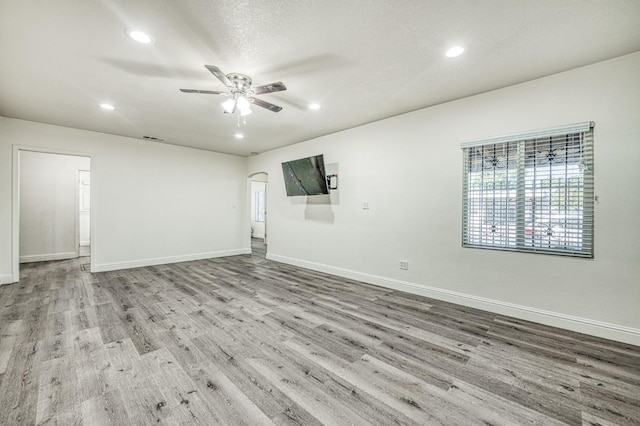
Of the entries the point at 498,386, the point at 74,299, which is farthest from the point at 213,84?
the point at 498,386

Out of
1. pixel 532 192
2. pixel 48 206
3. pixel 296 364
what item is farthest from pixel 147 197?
pixel 532 192

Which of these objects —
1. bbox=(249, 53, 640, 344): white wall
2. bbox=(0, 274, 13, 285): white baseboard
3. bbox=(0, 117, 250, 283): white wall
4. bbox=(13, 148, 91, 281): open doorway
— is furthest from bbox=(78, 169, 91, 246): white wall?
bbox=(249, 53, 640, 344): white wall

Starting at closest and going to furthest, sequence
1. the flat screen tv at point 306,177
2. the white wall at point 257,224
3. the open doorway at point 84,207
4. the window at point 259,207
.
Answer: the flat screen tv at point 306,177
the open doorway at point 84,207
the white wall at point 257,224
the window at point 259,207

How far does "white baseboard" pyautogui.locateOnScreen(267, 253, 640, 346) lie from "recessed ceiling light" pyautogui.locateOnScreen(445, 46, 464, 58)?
2.81 metres

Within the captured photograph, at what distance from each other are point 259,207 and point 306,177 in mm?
6381

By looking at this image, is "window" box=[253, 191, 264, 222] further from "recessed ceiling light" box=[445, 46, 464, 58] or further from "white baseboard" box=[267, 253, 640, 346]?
"recessed ceiling light" box=[445, 46, 464, 58]

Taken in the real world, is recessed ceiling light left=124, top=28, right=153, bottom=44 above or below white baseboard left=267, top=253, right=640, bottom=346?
above

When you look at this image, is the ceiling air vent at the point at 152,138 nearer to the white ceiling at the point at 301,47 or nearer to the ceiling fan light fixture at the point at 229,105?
the white ceiling at the point at 301,47

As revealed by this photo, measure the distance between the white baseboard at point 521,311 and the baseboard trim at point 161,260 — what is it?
3.80m


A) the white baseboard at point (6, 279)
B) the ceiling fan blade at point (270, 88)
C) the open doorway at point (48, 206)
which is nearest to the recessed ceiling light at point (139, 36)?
the ceiling fan blade at point (270, 88)

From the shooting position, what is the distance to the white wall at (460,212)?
2529 millimetres

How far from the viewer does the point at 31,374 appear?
6.52 ft

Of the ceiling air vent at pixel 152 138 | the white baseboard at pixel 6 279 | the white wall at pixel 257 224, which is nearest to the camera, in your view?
the white baseboard at pixel 6 279

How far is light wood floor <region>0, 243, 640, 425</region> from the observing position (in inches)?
65.1
